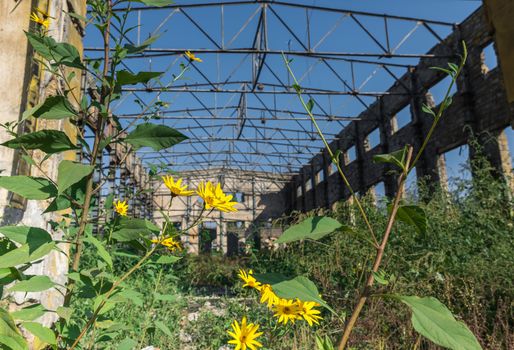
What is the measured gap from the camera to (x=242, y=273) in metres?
1.34

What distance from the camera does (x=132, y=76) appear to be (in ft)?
3.01

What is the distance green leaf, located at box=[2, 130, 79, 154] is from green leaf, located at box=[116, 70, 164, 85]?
182mm

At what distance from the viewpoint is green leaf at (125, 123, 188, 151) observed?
3.12ft

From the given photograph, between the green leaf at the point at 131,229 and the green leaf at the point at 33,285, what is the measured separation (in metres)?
0.18

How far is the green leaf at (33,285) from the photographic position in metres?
0.88

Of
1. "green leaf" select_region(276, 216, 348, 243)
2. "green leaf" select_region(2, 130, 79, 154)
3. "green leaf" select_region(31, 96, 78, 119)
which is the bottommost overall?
"green leaf" select_region(276, 216, 348, 243)

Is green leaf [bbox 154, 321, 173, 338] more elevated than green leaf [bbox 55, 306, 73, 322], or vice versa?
green leaf [bbox 55, 306, 73, 322]

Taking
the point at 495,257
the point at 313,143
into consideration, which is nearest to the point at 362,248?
the point at 495,257

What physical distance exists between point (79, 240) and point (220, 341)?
1.94 meters

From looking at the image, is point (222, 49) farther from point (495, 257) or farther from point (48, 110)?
point (48, 110)

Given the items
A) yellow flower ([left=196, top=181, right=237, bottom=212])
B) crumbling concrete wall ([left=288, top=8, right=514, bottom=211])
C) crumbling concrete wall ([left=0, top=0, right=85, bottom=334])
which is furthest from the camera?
crumbling concrete wall ([left=288, top=8, right=514, bottom=211])

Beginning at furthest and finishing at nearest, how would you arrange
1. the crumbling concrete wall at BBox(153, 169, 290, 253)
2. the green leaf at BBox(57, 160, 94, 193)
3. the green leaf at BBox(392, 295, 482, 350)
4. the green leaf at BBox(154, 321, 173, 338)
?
the crumbling concrete wall at BBox(153, 169, 290, 253) → the green leaf at BBox(154, 321, 173, 338) → the green leaf at BBox(57, 160, 94, 193) → the green leaf at BBox(392, 295, 482, 350)

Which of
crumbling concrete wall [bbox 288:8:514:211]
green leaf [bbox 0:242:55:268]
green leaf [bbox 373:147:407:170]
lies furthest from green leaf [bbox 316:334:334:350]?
crumbling concrete wall [bbox 288:8:514:211]

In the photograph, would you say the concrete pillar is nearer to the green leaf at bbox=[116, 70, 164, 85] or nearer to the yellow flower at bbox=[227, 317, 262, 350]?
the yellow flower at bbox=[227, 317, 262, 350]
